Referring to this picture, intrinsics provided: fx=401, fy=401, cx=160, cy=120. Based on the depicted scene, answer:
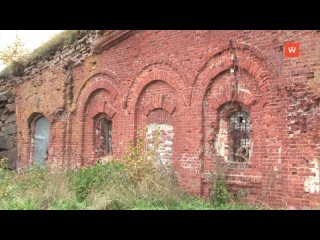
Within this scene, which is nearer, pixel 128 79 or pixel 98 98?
pixel 128 79

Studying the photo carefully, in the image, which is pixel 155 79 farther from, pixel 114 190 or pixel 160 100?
pixel 114 190

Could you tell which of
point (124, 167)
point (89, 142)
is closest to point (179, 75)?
point (124, 167)

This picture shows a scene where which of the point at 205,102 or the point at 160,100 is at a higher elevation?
the point at 160,100

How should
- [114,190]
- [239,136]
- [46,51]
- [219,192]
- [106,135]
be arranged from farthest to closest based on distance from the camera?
[46,51]
[106,135]
[239,136]
[114,190]
[219,192]

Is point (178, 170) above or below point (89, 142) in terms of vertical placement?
below

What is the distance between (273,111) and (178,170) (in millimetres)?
3026

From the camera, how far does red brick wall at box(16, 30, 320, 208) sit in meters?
7.81

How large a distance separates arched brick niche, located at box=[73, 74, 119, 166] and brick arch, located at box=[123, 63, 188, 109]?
0.88 metres

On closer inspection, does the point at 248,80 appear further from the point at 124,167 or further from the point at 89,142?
the point at 89,142

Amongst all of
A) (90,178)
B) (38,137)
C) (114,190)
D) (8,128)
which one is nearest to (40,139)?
(38,137)

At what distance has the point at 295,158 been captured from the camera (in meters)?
7.78

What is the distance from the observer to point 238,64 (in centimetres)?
905

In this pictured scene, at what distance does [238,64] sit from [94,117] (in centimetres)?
605

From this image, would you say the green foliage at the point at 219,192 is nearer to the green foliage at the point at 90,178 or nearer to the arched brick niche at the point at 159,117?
the arched brick niche at the point at 159,117
